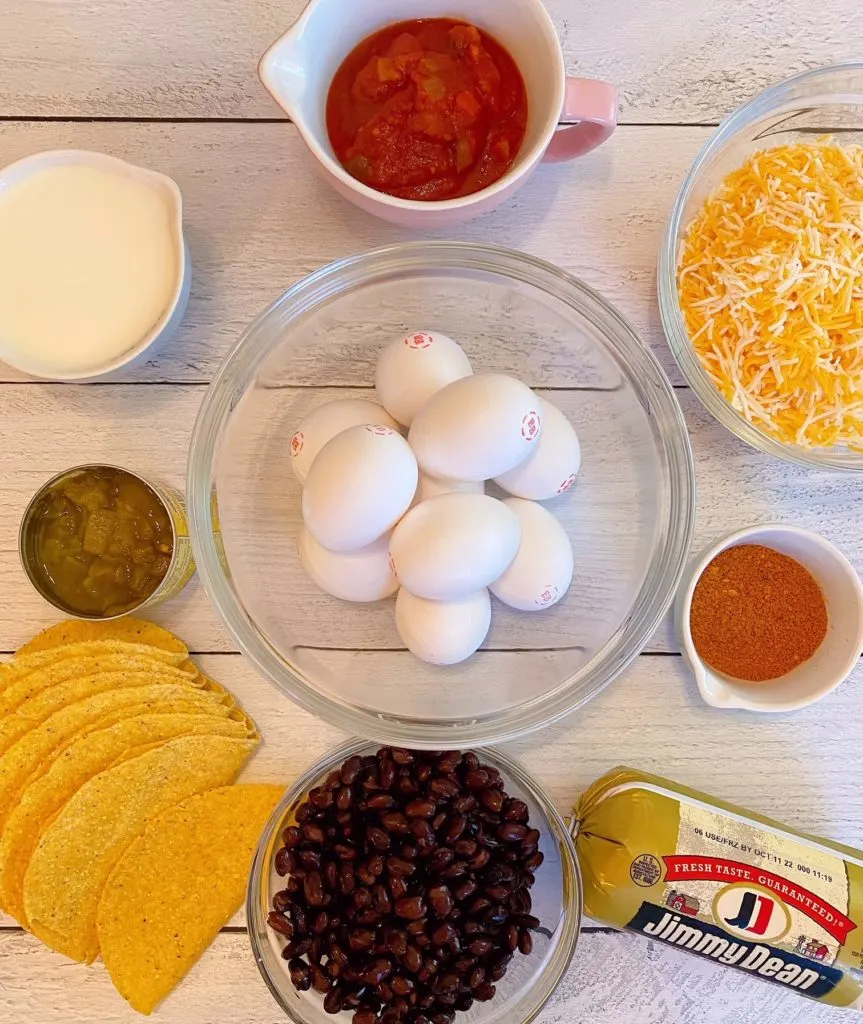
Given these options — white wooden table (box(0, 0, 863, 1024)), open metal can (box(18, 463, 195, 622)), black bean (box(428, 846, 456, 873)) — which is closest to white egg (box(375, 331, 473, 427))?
white wooden table (box(0, 0, 863, 1024))

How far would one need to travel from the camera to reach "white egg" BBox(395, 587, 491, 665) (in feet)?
3.14

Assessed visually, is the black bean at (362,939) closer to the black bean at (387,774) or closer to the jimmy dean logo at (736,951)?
the black bean at (387,774)

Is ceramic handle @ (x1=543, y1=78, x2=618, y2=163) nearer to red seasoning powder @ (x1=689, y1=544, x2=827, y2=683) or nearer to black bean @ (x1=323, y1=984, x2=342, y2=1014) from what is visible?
red seasoning powder @ (x1=689, y1=544, x2=827, y2=683)

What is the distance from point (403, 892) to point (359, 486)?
0.51 m

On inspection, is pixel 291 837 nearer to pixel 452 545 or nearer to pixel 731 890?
pixel 452 545

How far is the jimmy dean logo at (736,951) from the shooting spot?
102cm

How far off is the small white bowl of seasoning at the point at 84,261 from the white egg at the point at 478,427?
0.39 meters

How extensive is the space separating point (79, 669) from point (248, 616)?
0.24 m

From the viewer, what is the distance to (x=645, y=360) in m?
1.08

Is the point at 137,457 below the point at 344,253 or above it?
below

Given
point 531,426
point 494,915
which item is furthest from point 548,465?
point 494,915

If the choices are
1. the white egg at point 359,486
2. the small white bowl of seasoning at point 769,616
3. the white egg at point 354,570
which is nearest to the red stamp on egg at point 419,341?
the white egg at point 359,486

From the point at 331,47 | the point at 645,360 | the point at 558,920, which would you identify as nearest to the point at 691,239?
the point at 645,360

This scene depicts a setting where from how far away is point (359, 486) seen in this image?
87 cm
